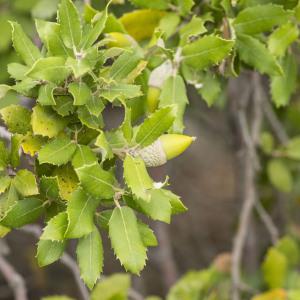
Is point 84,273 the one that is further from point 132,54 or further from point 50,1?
point 50,1

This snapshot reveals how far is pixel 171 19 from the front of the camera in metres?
1.42

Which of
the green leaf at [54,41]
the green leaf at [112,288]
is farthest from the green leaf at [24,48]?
the green leaf at [112,288]

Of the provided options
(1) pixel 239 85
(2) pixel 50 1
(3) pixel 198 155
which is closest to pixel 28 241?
(3) pixel 198 155

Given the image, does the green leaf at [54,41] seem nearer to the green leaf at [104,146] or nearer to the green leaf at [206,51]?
the green leaf at [104,146]

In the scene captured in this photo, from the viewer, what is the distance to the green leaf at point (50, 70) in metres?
1.07

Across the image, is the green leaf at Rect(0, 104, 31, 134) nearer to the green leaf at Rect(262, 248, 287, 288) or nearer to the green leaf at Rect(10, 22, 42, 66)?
the green leaf at Rect(10, 22, 42, 66)

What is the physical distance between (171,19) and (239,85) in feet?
3.80

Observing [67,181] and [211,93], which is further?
[211,93]

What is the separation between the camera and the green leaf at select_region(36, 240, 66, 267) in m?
1.16

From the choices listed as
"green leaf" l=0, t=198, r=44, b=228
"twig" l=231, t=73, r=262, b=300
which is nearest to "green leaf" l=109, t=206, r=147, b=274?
"green leaf" l=0, t=198, r=44, b=228

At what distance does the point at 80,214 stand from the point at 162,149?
0.19 m

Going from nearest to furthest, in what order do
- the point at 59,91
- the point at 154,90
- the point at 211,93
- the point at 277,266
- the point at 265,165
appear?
1. the point at 59,91
2. the point at 154,90
3. the point at 211,93
4. the point at 277,266
5. the point at 265,165

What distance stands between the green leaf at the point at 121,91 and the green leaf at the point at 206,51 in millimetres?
218

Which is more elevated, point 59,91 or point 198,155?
point 59,91
